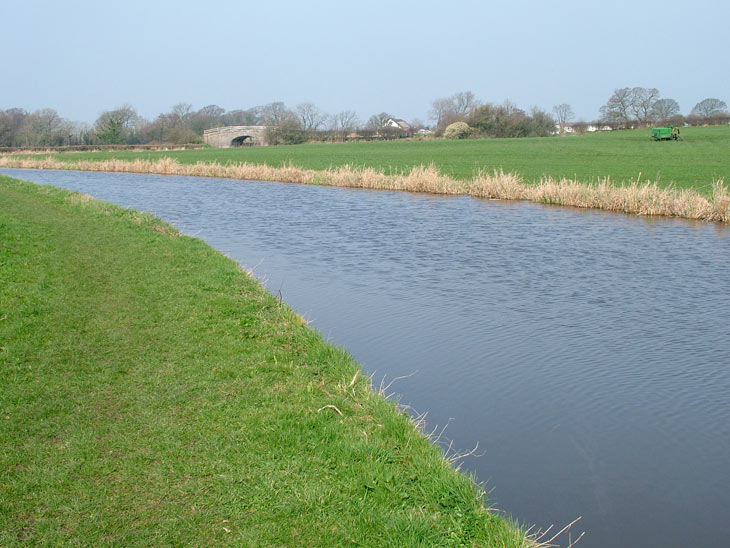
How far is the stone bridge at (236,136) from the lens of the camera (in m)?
84.6

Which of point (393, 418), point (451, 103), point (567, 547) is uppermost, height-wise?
point (451, 103)

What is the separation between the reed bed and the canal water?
0.90 m

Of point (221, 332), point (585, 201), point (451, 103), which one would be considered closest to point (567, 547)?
point (221, 332)

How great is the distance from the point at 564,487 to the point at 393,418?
1415 millimetres

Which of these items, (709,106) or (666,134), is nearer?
(666,134)

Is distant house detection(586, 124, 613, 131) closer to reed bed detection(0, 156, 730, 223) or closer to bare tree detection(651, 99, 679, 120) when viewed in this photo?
bare tree detection(651, 99, 679, 120)

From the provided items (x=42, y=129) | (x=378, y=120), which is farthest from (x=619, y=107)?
(x=42, y=129)

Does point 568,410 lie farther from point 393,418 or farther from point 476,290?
point 476,290

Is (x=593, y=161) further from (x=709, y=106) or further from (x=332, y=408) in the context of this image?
(x=709, y=106)

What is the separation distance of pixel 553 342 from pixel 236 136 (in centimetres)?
8019

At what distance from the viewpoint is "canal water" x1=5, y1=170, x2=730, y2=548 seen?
5.28 m

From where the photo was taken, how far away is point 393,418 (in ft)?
18.0

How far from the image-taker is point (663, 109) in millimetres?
84938

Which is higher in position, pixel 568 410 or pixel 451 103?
pixel 451 103
